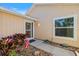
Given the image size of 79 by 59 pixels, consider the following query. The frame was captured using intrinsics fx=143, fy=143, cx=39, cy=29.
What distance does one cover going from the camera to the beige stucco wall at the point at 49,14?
3.75 m

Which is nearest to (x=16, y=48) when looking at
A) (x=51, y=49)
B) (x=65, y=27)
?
(x=51, y=49)

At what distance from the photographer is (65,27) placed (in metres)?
3.86

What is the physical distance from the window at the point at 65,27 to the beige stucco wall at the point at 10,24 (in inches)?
35.3

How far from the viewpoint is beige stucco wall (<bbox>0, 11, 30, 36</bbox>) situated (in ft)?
12.2

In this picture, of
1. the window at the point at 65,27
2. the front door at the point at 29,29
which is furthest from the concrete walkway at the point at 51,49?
the window at the point at 65,27

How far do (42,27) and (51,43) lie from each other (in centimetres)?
50

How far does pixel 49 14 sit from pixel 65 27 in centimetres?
56

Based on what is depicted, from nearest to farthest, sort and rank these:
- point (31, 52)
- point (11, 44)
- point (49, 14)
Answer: point (11, 44)
point (31, 52)
point (49, 14)

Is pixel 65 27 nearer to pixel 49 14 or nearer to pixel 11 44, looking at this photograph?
pixel 49 14

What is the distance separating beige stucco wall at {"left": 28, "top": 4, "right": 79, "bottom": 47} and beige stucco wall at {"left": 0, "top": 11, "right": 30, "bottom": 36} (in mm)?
347

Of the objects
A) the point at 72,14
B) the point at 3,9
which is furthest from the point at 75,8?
the point at 3,9

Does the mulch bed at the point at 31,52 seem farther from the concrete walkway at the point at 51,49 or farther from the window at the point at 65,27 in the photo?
the window at the point at 65,27

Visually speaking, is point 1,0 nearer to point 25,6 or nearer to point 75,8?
point 25,6

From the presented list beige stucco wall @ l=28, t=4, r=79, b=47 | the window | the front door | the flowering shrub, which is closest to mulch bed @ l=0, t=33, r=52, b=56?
the flowering shrub
